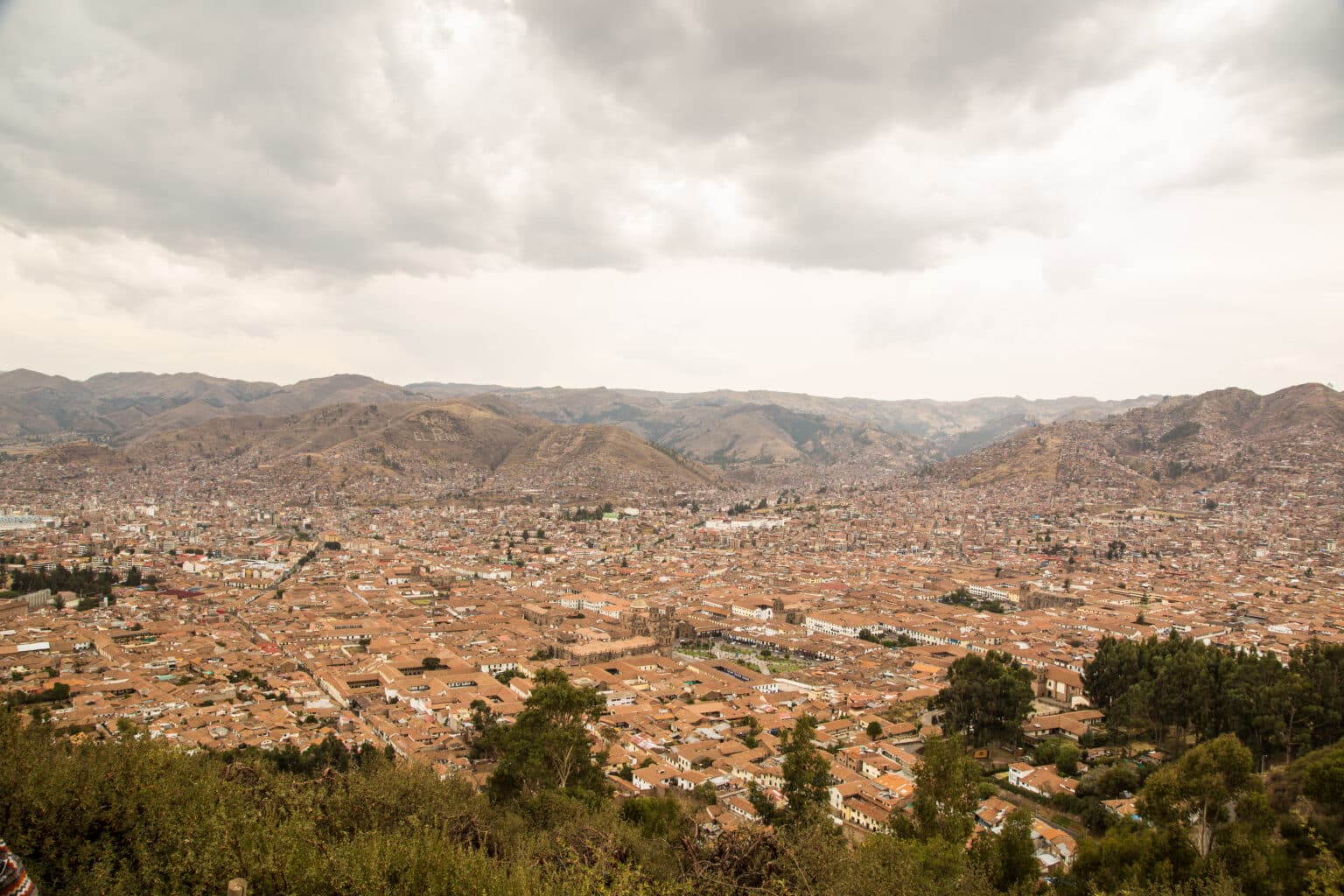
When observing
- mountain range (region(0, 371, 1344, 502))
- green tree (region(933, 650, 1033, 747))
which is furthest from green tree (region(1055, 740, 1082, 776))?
mountain range (region(0, 371, 1344, 502))

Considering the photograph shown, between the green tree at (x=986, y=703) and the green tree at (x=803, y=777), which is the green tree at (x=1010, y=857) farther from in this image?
the green tree at (x=986, y=703)

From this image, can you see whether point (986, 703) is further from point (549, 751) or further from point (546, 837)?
point (546, 837)

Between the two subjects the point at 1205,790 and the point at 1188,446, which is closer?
the point at 1205,790

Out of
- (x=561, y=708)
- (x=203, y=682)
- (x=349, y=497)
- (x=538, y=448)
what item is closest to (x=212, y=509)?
(x=349, y=497)

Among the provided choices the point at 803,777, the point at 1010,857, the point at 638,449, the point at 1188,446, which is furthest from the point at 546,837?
the point at 638,449

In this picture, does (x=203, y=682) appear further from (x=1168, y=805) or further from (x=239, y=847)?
(x=1168, y=805)

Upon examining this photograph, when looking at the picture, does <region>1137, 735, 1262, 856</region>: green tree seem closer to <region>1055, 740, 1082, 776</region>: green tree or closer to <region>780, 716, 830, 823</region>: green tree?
<region>780, 716, 830, 823</region>: green tree
